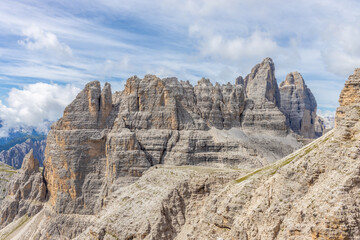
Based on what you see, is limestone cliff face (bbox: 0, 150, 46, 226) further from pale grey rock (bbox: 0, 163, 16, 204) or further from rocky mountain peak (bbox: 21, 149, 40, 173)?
pale grey rock (bbox: 0, 163, 16, 204)

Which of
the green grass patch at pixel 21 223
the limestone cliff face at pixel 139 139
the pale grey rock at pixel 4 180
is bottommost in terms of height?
the green grass patch at pixel 21 223

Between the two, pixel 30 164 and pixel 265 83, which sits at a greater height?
pixel 265 83

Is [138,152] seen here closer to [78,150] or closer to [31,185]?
[78,150]

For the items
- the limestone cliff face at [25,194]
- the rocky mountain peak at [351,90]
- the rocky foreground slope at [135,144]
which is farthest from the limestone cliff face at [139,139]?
the rocky mountain peak at [351,90]

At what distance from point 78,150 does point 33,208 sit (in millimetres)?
36053

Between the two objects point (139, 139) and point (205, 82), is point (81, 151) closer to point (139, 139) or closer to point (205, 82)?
point (139, 139)

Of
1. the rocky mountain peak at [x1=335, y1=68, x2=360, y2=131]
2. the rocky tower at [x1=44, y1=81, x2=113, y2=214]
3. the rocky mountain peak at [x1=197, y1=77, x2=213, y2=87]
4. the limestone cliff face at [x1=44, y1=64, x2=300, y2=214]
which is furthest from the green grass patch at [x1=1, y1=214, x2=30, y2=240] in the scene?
the rocky mountain peak at [x1=335, y1=68, x2=360, y2=131]

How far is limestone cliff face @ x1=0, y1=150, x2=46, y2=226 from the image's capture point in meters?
129

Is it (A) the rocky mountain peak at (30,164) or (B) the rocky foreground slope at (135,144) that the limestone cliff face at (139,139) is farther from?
(A) the rocky mountain peak at (30,164)

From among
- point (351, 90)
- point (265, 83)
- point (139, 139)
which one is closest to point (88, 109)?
point (139, 139)

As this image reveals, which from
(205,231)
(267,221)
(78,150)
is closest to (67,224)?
(78,150)

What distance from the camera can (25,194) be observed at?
135 meters

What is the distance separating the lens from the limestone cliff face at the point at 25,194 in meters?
129

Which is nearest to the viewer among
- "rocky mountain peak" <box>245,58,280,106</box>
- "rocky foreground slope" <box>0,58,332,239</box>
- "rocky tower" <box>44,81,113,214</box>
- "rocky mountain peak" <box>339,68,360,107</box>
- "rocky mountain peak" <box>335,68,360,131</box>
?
"rocky mountain peak" <box>335,68,360,131</box>
